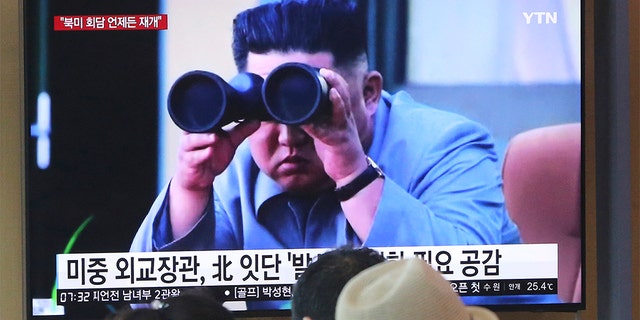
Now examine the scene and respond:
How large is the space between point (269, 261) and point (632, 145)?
3.93ft

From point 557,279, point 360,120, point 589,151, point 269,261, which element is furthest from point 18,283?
point 589,151

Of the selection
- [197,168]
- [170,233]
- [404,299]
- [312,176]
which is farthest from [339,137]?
[404,299]

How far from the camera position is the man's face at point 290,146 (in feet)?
8.54

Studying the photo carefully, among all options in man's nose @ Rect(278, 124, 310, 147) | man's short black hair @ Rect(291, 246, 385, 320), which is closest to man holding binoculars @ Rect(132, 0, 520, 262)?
man's nose @ Rect(278, 124, 310, 147)

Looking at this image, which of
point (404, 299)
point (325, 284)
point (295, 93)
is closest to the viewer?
point (404, 299)

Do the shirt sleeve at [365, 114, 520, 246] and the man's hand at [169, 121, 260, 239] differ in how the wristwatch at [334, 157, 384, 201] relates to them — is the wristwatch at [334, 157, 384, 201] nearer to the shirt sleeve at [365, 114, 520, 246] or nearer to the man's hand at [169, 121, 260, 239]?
the shirt sleeve at [365, 114, 520, 246]

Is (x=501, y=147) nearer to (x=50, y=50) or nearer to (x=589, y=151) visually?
(x=589, y=151)

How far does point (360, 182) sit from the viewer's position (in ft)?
8.58

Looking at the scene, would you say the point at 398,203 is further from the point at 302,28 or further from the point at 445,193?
the point at 302,28

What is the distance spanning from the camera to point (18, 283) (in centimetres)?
274

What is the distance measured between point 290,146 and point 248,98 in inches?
7.4

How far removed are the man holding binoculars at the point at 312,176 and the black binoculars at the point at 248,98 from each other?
1cm

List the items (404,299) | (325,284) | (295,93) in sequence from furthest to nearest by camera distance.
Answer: (295,93), (325,284), (404,299)

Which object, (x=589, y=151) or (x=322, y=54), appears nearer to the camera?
(x=322, y=54)
